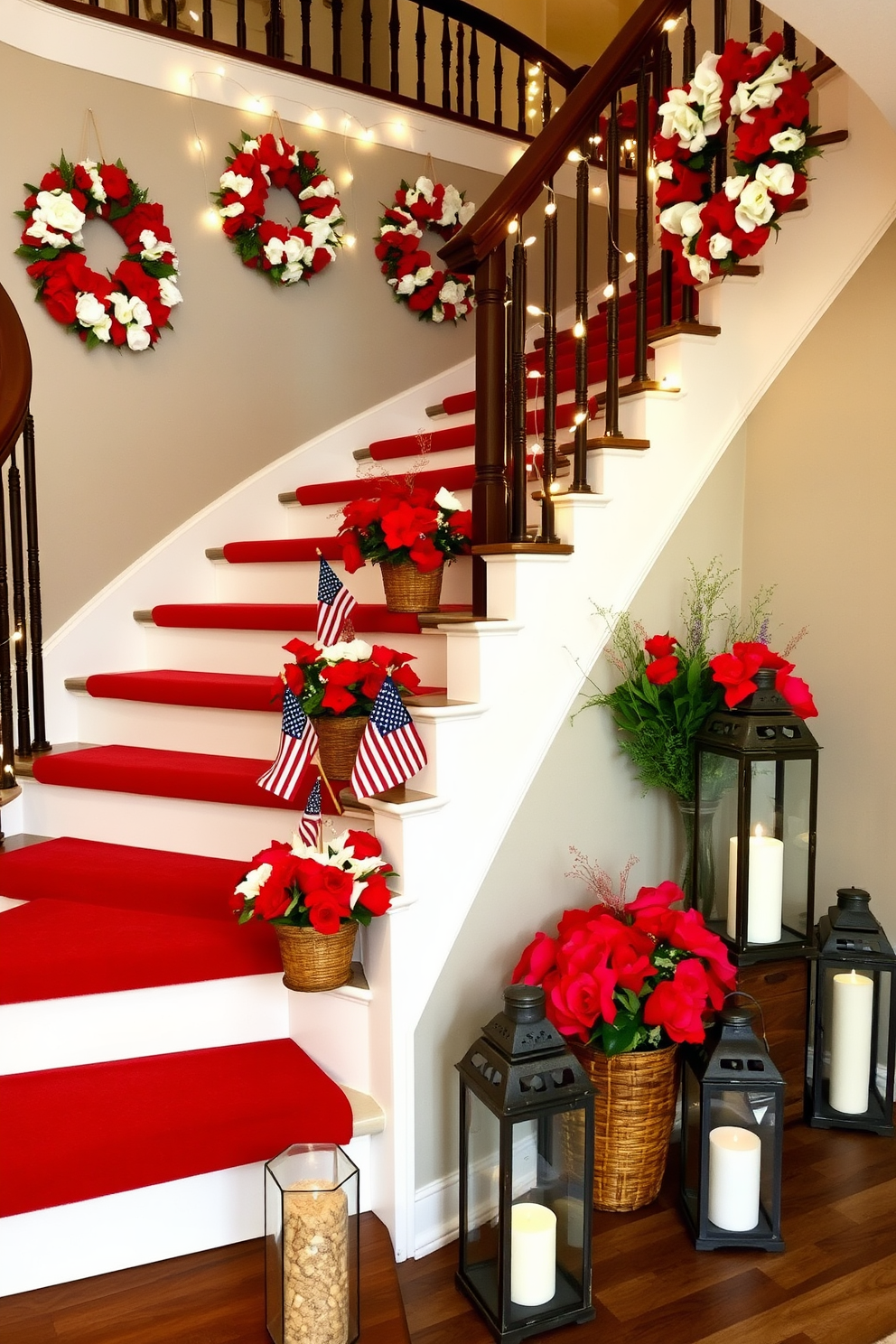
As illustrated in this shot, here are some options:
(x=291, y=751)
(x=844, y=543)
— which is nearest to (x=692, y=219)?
(x=844, y=543)

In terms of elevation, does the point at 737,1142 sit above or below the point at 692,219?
below

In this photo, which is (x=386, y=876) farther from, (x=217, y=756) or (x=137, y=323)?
(x=137, y=323)

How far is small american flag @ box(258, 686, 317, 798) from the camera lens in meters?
2.29

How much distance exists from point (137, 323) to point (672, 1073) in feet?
9.45

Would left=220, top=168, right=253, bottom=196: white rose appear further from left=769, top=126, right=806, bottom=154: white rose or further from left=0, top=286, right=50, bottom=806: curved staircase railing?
left=769, top=126, right=806, bottom=154: white rose

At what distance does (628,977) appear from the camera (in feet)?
7.20

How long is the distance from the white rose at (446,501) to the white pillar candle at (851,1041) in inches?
59.3

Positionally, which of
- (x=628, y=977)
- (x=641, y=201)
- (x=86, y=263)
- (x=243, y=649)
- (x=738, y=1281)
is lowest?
(x=738, y=1281)

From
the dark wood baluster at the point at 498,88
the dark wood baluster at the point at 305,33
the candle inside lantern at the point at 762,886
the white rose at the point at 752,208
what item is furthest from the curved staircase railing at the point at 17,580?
the dark wood baluster at the point at 498,88

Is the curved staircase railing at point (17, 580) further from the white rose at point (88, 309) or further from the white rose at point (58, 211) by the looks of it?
the white rose at point (58, 211)

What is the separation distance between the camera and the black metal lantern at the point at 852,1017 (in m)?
2.55

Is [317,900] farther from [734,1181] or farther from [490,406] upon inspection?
[490,406]

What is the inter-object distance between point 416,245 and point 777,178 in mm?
2154

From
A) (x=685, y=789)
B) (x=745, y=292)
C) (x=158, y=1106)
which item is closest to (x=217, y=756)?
(x=158, y=1106)
